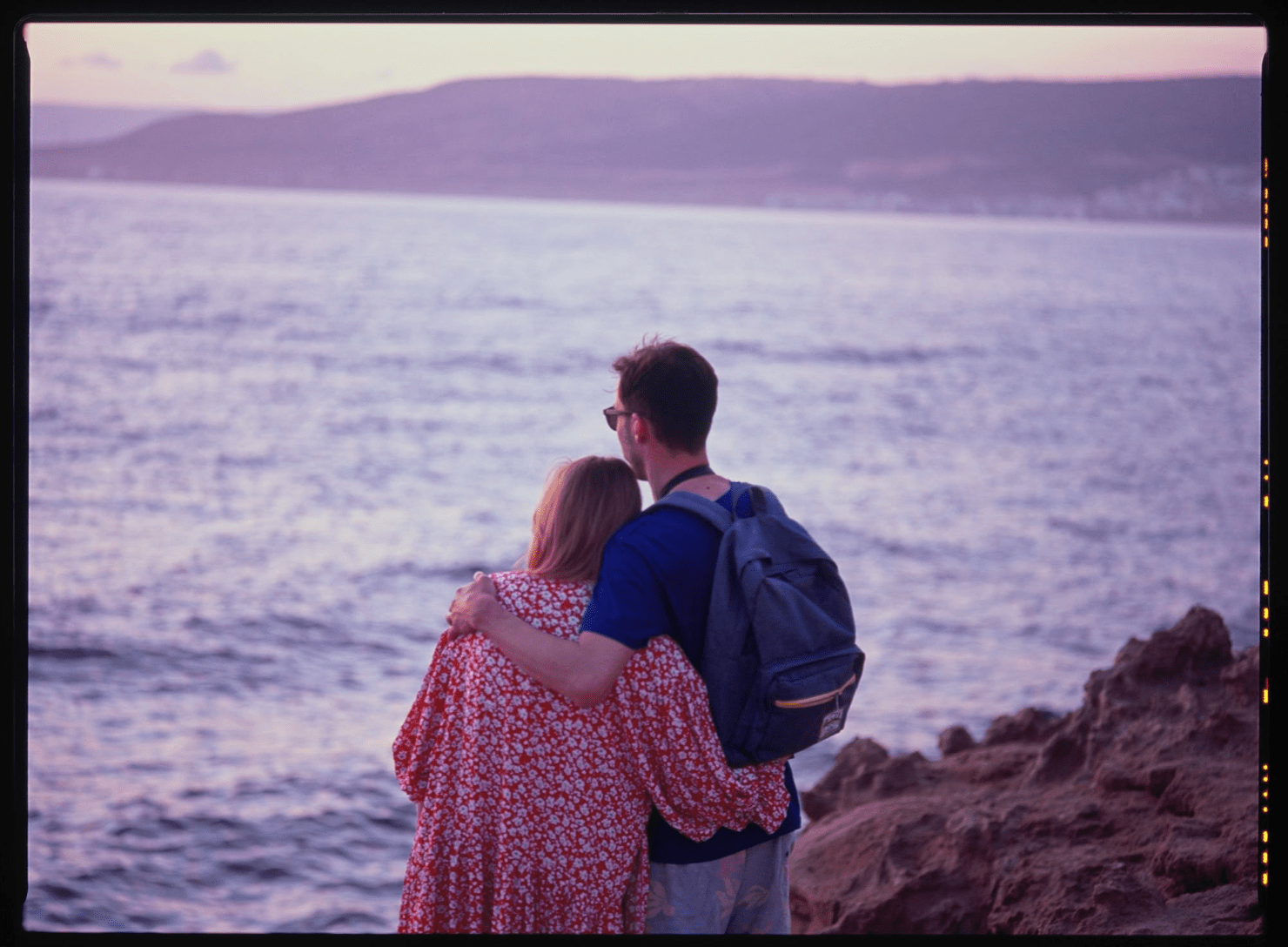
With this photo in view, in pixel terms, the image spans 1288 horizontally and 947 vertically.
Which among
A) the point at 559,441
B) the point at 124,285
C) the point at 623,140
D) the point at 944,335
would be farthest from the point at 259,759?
the point at 623,140

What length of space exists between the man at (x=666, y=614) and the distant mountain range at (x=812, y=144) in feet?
344

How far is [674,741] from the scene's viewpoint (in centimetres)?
239

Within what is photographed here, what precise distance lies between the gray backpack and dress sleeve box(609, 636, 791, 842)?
5 centimetres

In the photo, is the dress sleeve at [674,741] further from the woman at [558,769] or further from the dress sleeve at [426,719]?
the dress sleeve at [426,719]

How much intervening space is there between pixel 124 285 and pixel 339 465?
30.1m

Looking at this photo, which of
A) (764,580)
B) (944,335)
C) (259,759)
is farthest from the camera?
(944,335)

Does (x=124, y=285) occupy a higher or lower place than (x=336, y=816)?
higher

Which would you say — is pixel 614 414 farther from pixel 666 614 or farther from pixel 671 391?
pixel 666 614

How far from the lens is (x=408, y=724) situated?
2.48 m

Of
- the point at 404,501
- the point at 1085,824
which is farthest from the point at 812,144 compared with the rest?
the point at 1085,824

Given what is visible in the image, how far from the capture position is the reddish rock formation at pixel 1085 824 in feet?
11.0

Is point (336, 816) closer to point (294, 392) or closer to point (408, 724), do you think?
point (408, 724)

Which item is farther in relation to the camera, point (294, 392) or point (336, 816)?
point (294, 392)

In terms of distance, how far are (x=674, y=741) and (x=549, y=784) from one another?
0.24 m
